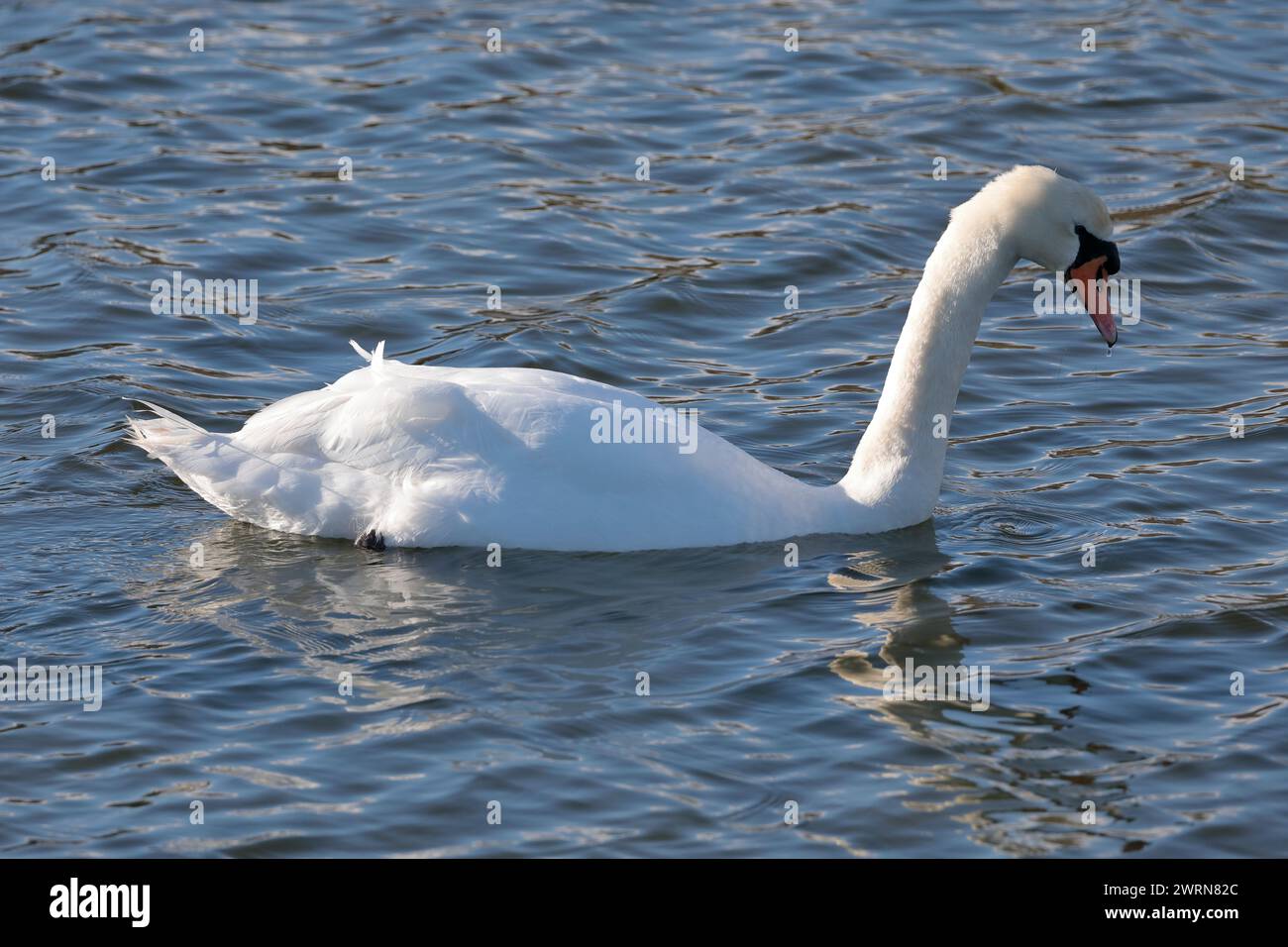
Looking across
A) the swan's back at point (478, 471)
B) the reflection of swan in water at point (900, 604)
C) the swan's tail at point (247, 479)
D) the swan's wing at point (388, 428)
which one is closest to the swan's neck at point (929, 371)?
the reflection of swan in water at point (900, 604)

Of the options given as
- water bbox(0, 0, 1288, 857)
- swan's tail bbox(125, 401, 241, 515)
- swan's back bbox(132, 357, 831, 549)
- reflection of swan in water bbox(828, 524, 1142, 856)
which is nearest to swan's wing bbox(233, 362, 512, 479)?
swan's back bbox(132, 357, 831, 549)

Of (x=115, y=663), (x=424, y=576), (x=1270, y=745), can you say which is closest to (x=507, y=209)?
(x=424, y=576)

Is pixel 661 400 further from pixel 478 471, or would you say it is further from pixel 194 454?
pixel 194 454

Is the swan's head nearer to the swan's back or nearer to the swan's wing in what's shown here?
the swan's back

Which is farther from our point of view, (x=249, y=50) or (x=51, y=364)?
(x=249, y=50)

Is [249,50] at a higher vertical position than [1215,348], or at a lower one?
higher

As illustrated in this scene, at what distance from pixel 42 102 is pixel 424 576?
8.91 metres

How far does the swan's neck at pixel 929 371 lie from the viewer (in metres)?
9.12

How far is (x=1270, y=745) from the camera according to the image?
757 centimetres

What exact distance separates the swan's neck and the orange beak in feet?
1.02

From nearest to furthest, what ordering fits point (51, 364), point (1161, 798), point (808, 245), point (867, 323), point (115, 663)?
point (1161, 798) → point (115, 663) → point (51, 364) → point (867, 323) → point (808, 245)

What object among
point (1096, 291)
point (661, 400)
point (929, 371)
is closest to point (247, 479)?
point (661, 400)

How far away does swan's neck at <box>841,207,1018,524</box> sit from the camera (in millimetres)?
9125
